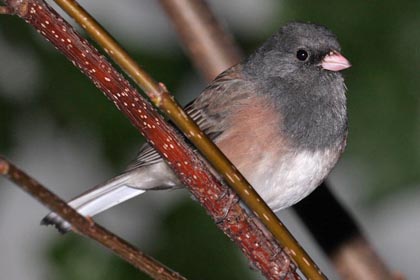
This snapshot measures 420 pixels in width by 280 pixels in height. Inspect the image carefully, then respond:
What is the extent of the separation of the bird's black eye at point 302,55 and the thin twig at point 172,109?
864mm

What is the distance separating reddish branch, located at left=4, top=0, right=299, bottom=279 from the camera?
976 mm

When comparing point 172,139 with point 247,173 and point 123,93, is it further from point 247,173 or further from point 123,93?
point 247,173

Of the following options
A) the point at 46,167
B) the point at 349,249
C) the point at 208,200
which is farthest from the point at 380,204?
the point at 46,167

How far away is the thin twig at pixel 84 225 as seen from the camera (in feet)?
2.43

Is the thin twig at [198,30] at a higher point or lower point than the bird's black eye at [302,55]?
higher

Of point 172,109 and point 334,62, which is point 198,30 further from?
point 172,109

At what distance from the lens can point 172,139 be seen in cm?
105

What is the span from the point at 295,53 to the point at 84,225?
104 centimetres

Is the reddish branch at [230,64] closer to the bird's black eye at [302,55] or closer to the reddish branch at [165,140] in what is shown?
the bird's black eye at [302,55]

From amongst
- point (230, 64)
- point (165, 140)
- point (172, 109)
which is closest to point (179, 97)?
point (230, 64)

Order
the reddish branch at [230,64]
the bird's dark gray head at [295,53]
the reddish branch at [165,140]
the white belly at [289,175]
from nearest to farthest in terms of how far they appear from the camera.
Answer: the reddish branch at [165,140], the reddish branch at [230,64], the white belly at [289,175], the bird's dark gray head at [295,53]

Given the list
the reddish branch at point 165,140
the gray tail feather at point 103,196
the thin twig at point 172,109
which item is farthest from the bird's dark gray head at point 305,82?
the thin twig at point 172,109

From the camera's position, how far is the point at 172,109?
0.90 metres

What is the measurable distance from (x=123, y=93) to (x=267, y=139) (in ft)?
2.20
